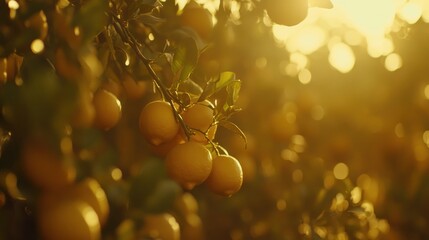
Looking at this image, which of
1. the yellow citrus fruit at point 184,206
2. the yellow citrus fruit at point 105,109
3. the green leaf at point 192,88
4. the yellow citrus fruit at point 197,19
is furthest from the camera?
the yellow citrus fruit at point 184,206

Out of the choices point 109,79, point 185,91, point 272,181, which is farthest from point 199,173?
point 272,181

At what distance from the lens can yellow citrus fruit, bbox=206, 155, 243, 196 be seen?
3.83 feet

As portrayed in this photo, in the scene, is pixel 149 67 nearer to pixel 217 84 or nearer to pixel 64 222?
pixel 217 84

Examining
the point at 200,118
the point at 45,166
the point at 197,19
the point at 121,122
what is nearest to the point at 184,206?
the point at 121,122

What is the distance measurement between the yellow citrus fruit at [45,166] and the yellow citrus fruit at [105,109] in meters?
0.39

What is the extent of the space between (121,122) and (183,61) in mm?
1065

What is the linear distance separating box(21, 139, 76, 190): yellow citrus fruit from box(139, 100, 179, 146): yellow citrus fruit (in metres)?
0.40

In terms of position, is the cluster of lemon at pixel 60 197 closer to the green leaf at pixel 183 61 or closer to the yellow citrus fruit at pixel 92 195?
the yellow citrus fruit at pixel 92 195

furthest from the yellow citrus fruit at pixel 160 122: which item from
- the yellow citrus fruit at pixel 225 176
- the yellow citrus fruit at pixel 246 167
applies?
the yellow citrus fruit at pixel 246 167

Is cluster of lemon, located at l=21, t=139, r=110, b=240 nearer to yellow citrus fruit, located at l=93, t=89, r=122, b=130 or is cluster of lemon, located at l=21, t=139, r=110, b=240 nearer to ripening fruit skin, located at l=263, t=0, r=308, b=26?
yellow citrus fruit, located at l=93, t=89, r=122, b=130

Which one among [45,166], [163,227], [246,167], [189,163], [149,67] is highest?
[45,166]

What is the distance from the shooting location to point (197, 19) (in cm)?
138

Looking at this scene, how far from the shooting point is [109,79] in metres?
1.30

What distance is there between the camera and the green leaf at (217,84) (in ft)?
3.80
